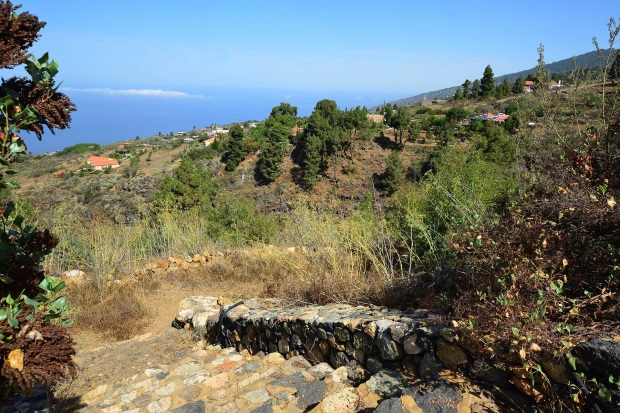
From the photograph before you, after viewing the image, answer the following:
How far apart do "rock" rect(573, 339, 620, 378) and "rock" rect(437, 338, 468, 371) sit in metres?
0.72

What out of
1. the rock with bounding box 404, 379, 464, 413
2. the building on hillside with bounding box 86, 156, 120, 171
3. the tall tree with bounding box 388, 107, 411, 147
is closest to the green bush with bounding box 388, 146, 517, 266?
the rock with bounding box 404, 379, 464, 413

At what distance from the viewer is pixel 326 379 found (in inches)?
129

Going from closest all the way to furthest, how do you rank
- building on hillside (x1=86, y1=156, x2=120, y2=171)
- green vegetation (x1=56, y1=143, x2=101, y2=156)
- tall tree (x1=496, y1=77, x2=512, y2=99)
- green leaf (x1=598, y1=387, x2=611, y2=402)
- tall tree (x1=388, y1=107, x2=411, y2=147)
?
green leaf (x1=598, y1=387, x2=611, y2=402) → tall tree (x1=388, y1=107, x2=411, y2=147) → building on hillside (x1=86, y1=156, x2=120, y2=171) → tall tree (x1=496, y1=77, x2=512, y2=99) → green vegetation (x1=56, y1=143, x2=101, y2=156)

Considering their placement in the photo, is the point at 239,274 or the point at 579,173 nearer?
the point at 579,173

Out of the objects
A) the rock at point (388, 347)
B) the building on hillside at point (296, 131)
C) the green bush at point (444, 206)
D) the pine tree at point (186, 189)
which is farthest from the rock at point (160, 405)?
the building on hillside at point (296, 131)

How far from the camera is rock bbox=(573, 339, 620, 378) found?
6.32 feet

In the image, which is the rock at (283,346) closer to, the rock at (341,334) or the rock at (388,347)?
the rock at (341,334)

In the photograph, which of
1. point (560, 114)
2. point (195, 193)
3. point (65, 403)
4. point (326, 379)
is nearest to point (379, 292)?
point (326, 379)

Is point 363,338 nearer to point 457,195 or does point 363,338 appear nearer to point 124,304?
point 457,195

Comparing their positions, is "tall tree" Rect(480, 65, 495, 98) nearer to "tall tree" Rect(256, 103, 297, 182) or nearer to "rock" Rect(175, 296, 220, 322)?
"tall tree" Rect(256, 103, 297, 182)

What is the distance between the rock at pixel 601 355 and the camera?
1.93m

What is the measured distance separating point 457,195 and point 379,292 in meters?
1.66

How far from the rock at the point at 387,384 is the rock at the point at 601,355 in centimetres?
108

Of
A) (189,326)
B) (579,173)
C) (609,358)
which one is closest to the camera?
(609,358)
